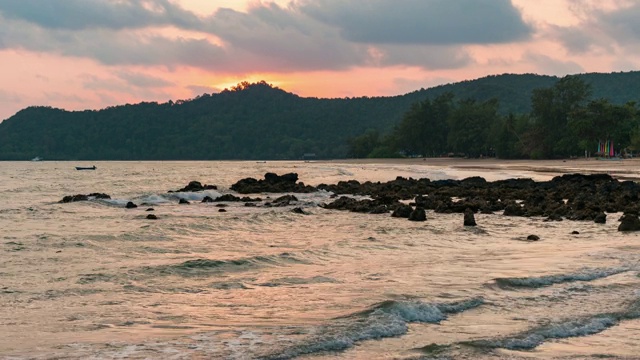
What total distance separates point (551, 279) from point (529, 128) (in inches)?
4896

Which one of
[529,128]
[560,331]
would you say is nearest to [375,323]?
[560,331]

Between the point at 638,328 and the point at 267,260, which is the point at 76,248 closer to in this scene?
the point at 267,260

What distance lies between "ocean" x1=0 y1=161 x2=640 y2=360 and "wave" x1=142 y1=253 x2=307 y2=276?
46 mm

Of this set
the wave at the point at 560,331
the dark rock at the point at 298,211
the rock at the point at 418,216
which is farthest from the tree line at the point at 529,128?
the wave at the point at 560,331

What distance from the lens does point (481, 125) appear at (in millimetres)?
150250

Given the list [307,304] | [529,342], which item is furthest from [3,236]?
[529,342]

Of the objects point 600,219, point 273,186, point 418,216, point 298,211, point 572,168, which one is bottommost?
point 298,211

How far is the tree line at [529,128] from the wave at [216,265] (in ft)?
305

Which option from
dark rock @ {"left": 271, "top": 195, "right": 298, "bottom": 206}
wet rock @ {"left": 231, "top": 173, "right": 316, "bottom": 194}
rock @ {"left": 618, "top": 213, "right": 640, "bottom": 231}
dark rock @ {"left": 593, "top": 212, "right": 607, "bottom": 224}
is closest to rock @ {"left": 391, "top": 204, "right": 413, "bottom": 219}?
dark rock @ {"left": 593, "top": 212, "right": 607, "bottom": 224}

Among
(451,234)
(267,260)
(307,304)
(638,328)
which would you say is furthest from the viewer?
(451,234)

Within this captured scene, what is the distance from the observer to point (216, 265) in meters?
16.3

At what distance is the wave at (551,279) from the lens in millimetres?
13164

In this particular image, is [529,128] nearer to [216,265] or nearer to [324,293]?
[216,265]

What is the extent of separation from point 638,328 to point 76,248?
14.8 meters
